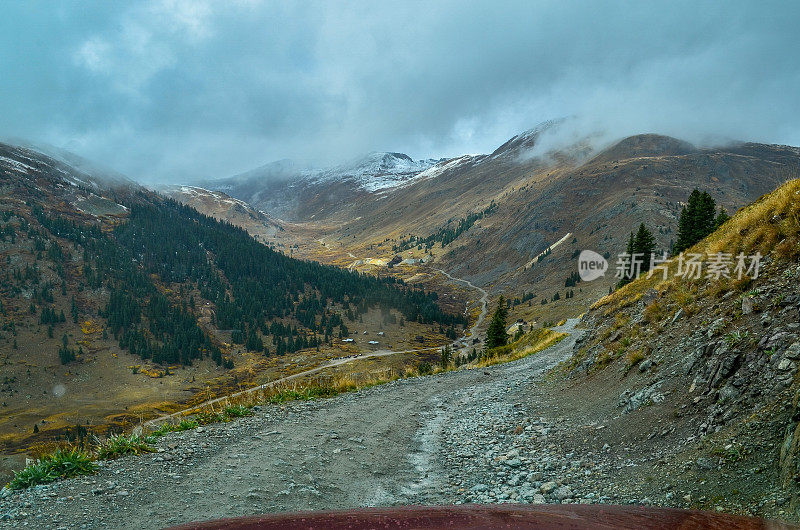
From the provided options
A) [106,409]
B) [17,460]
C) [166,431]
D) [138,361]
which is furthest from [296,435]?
[138,361]

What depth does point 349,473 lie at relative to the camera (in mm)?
8664

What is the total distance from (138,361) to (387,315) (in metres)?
92.0

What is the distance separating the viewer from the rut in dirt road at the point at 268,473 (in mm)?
6609

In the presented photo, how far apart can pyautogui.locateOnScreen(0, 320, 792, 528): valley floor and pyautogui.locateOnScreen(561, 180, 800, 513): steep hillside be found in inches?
22.5

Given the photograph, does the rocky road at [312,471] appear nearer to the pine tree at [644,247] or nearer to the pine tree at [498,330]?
the pine tree at [498,330]

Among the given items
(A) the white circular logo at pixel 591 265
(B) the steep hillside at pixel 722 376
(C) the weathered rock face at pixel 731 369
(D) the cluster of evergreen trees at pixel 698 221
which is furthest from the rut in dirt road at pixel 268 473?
(A) the white circular logo at pixel 591 265

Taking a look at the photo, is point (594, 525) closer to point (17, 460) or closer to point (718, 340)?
point (718, 340)

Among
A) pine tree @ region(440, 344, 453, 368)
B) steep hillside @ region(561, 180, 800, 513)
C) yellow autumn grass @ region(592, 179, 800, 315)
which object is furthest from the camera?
pine tree @ region(440, 344, 453, 368)

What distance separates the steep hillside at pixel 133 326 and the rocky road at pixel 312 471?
105 metres

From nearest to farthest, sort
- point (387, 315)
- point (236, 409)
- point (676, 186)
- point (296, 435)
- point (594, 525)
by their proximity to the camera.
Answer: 1. point (594, 525)
2. point (296, 435)
3. point (236, 409)
4. point (387, 315)
5. point (676, 186)

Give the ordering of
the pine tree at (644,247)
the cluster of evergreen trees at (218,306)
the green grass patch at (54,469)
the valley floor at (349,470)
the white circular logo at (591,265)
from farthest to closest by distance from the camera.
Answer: the cluster of evergreen trees at (218,306)
the white circular logo at (591,265)
the pine tree at (644,247)
the green grass patch at (54,469)
the valley floor at (349,470)

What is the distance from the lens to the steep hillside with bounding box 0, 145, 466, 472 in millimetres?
114938

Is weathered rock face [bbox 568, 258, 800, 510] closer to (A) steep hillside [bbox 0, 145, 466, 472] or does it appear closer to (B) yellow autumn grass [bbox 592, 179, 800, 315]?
(B) yellow autumn grass [bbox 592, 179, 800, 315]

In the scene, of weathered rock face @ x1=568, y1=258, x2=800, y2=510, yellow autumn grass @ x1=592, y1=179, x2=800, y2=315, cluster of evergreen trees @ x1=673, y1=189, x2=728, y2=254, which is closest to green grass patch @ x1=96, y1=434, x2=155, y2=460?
weathered rock face @ x1=568, y1=258, x2=800, y2=510
